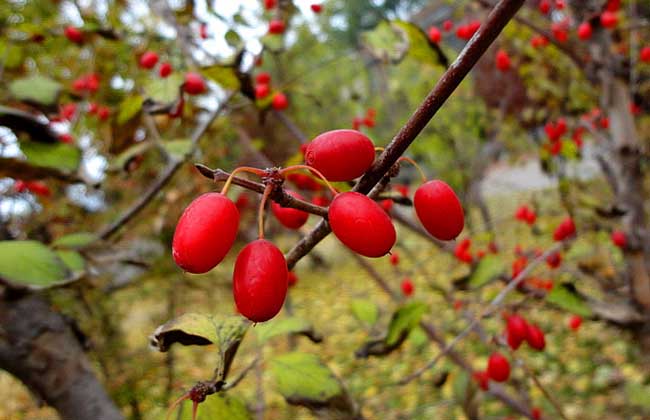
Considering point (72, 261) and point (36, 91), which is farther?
point (36, 91)

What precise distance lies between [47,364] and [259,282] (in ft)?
2.47

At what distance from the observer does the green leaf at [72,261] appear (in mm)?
967

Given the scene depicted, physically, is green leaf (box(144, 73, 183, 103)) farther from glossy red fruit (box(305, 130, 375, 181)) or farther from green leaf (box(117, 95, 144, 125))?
glossy red fruit (box(305, 130, 375, 181))

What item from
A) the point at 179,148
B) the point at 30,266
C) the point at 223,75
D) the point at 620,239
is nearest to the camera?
the point at 30,266

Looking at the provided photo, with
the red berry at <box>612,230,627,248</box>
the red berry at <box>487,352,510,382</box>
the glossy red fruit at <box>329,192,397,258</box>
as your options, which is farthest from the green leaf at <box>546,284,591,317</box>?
the glossy red fruit at <box>329,192,397,258</box>

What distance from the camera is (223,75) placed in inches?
43.9

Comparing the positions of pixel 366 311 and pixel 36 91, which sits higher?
pixel 36 91

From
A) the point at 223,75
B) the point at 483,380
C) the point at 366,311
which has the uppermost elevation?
the point at 223,75

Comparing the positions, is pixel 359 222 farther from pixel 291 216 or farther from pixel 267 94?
pixel 267 94

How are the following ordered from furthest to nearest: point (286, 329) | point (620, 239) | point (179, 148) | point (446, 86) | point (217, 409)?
point (620, 239) → point (179, 148) → point (286, 329) → point (217, 409) → point (446, 86)

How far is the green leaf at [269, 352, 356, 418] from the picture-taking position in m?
0.90

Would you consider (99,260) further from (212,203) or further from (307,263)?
(307,263)

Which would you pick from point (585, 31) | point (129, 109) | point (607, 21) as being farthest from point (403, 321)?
point (607, 21)

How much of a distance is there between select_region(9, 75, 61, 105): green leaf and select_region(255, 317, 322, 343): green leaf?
30.4 inches
